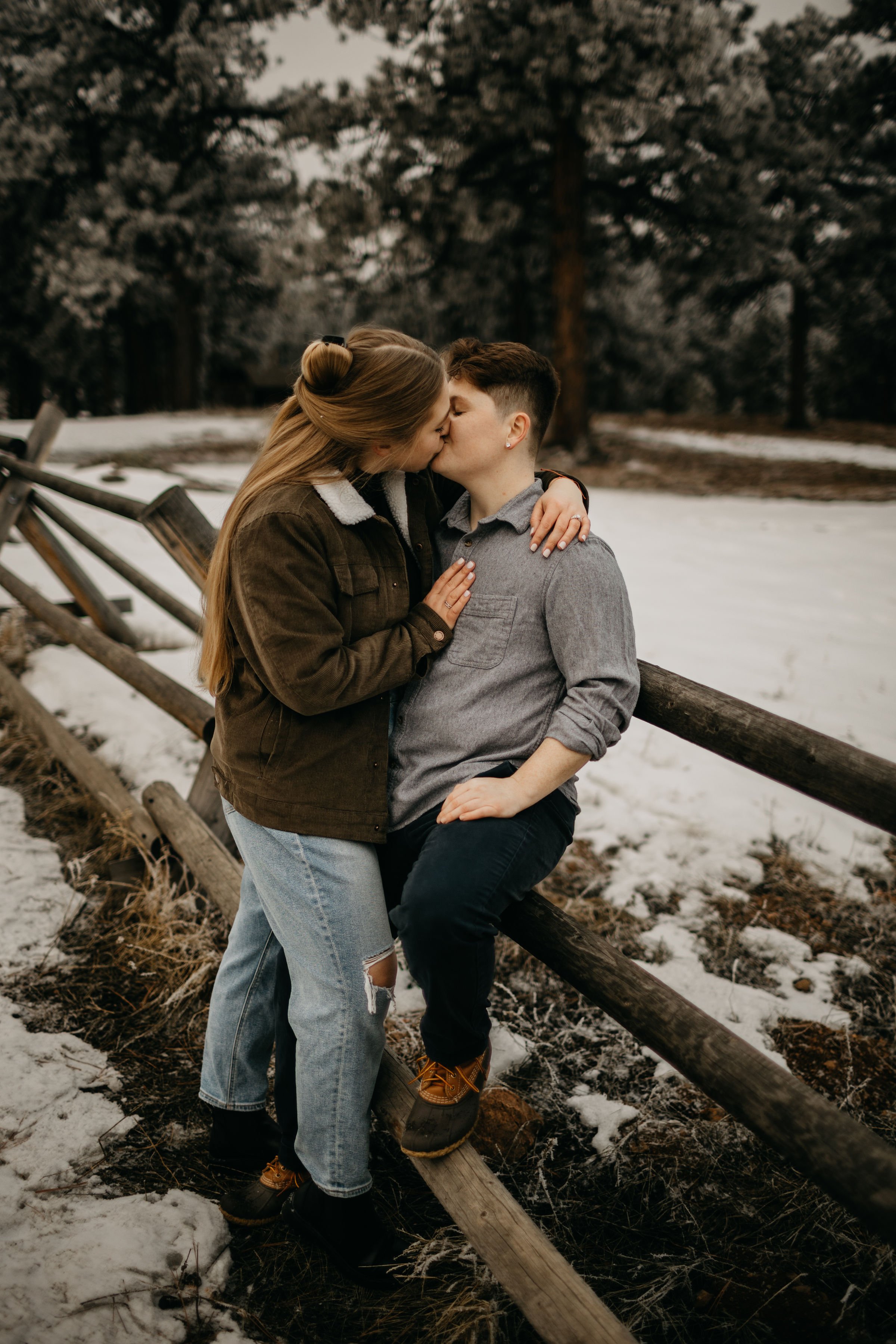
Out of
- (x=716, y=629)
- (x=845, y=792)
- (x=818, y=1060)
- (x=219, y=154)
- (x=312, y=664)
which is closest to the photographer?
(x=845, y=792)

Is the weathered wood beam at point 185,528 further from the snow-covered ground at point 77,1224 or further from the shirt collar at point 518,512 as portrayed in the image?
the snow-covered ground at point 77,1224

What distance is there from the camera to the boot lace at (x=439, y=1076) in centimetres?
170

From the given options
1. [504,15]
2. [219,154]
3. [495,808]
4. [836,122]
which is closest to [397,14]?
[504,15]

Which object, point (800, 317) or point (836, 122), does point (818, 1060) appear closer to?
point (836, 122)

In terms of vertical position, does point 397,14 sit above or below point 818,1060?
above

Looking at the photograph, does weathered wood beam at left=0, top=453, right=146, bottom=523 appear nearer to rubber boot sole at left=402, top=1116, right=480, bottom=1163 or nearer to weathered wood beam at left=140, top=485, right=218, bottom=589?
weathered wood beam at left=140, top=485, right=218, bottom=589

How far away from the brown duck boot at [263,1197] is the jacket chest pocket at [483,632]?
4.10 ft

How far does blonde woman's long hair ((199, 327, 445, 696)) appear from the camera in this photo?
1661mm

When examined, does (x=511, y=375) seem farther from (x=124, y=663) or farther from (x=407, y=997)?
(x=124, y=663)

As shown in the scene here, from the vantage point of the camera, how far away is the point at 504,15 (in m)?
10.1

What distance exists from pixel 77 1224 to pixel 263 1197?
0.39 meters

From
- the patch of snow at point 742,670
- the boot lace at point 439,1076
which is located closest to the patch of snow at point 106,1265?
the boot lace at point 439,1076

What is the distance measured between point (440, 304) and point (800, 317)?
8.22 metres

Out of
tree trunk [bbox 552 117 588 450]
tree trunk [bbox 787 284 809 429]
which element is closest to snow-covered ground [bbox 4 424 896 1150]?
tree trunk [bbox 552 117 588 450]
